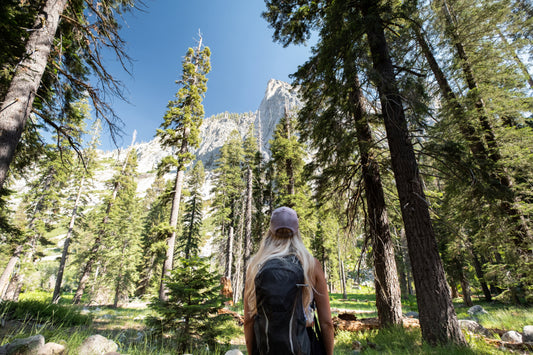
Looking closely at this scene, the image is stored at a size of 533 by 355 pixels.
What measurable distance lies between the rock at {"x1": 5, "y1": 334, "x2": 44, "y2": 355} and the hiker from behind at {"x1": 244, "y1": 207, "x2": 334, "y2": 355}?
2.99 metres

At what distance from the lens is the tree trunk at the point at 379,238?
5.24 meters

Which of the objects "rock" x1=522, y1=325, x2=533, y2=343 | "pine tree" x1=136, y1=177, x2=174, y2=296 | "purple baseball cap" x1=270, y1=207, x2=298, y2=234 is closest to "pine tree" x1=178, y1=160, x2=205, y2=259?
"pine tree" x1=136, y1=177, x2=174, y2=296

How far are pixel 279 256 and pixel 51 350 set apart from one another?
133 inches

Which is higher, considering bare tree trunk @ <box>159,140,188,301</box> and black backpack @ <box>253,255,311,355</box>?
bare tree trunk @ <box>159,140,188,301</box>

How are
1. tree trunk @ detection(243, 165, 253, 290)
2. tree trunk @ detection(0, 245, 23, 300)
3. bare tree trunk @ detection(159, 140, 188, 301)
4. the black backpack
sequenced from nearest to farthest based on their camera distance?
the black backpack
bare tree trunk @ detection(159, 140, 188, 301)
tree trunk @ detection(0, 245, 23, 300)
tree trunk @ detection(243, 165, 253, 290)

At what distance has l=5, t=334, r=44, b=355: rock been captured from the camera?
2695 millimetres

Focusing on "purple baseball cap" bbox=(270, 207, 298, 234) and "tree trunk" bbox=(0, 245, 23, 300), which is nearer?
"purple baseball cap" bbox=(270, 207, 298, 234)

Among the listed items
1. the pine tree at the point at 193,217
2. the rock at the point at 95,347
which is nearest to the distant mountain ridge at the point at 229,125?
the pine tree at the point at 193,217

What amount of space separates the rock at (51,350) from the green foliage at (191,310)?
1.65 m

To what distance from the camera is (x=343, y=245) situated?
6984mm

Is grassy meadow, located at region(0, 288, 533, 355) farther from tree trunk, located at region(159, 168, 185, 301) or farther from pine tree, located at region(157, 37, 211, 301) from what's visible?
pine tree, located at region(157, 37, 211, 301)

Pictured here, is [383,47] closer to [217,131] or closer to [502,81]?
[502,81]

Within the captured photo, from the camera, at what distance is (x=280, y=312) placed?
4.79ft

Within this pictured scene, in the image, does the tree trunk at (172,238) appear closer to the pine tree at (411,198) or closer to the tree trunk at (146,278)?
the pine tree at (411,198)
